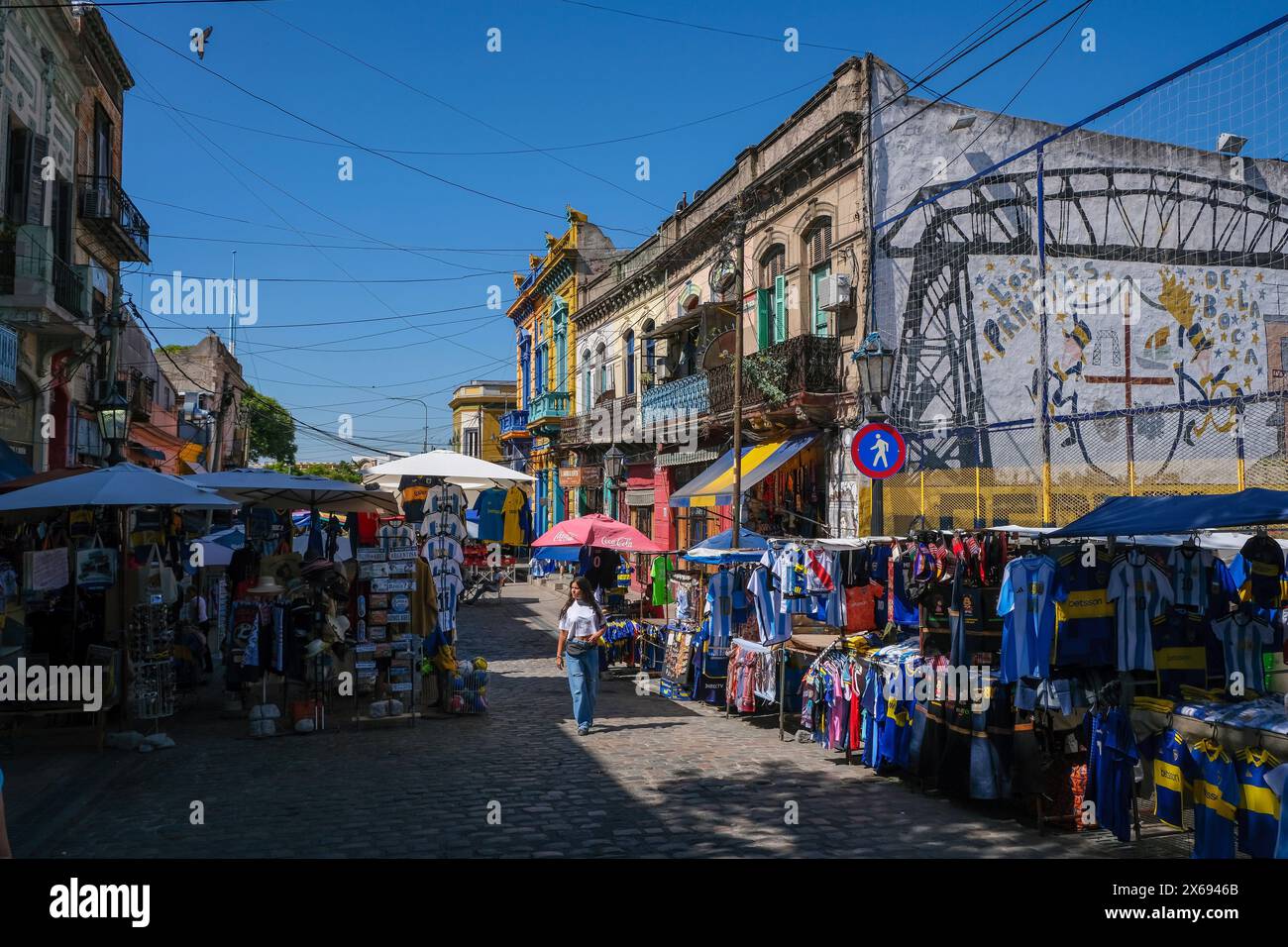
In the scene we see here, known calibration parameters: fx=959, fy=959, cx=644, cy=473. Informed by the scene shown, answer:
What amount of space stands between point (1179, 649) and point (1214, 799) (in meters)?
1.37

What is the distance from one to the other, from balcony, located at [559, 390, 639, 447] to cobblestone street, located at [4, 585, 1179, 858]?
17.4m

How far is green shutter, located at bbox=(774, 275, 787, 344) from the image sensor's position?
19.1 meters

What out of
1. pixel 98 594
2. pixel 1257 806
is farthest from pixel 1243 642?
pixel 98 594

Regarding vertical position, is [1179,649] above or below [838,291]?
below

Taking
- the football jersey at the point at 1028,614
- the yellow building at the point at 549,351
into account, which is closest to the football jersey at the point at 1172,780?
the football jersey at the point at 1028,614

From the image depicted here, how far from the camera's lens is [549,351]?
38.5m

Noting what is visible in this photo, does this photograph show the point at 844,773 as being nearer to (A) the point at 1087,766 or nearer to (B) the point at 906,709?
(B) the point at 906,709

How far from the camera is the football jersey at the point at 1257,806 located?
15.9 ft

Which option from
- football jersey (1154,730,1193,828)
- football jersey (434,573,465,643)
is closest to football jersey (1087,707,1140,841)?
football jersey (1154,730,1193,828)

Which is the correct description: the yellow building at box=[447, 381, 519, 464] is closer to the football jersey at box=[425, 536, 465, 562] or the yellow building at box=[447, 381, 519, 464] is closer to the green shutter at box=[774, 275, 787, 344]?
the green shutter at box=[774, 275, 787, 344]

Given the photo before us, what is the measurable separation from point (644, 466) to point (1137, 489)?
1680cm

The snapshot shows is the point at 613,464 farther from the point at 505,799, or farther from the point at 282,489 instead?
the point at 505,799
